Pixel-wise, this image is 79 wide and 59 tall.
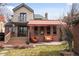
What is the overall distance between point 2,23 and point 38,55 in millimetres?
807

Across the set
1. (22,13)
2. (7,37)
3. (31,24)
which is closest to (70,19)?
(31,24)

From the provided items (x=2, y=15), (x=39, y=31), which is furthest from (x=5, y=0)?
(x=39, y=31)

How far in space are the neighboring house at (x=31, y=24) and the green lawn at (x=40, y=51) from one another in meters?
0.17

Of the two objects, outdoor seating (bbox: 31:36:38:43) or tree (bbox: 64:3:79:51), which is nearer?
tree (bbox: 64:3:79:51)

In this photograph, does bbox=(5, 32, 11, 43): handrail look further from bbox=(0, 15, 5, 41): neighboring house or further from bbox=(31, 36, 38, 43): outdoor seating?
bbox=(31, 36, 38, 43): outdoor seating

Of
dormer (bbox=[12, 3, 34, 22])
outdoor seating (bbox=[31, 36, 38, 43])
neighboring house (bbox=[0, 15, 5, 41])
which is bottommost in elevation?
outdoor seating (bbox=[31, 36, 38, 43])

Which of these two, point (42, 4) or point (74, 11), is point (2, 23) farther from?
point (74, 11)

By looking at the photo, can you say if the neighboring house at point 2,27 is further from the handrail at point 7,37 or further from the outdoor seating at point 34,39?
the outdoor seating at point 34,39

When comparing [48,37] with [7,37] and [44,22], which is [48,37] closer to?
[44,22]

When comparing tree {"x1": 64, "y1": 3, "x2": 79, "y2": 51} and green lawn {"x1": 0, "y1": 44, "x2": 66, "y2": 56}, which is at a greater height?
tree {"x1": 64, "y1": 3, "x2": 79, "y2": 51}

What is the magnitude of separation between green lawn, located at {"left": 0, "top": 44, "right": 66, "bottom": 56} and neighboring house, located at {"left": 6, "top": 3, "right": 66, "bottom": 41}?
17 centimetres

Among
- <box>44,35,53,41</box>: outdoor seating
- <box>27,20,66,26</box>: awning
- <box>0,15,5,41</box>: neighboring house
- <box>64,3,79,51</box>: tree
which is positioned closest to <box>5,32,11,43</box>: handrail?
<box>0,15,5,41</box>: neighboring house

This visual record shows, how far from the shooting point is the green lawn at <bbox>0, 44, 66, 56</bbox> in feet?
23.3

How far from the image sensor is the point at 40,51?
23.4 feet
